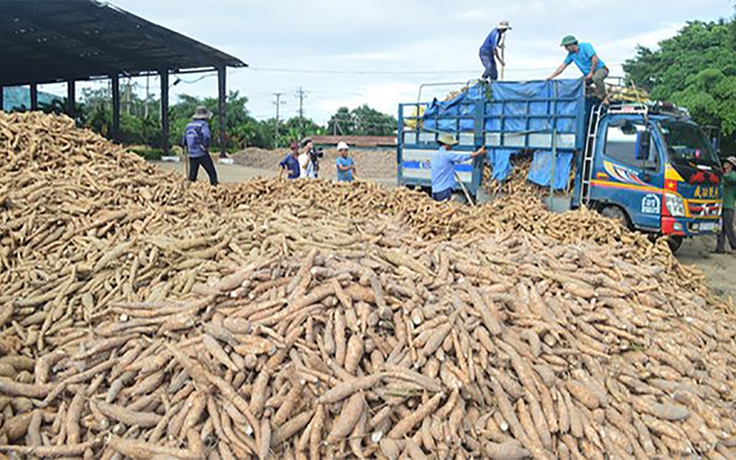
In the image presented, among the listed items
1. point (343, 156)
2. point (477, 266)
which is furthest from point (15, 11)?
point (477, 266)

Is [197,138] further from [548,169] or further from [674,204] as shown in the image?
[674,204]

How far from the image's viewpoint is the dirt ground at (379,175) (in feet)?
27.7

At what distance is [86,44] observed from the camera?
2172cm

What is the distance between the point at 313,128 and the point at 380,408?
47.1 meters

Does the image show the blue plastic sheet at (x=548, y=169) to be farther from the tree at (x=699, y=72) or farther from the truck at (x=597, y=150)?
the tree at (x=699, y=72)

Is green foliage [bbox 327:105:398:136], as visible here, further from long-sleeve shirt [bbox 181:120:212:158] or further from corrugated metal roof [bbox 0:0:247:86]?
long-sleeve shirt [bbox 181:120:212:158]

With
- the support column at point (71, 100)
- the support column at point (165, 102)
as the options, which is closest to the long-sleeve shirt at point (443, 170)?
the support column at point (165, 102)

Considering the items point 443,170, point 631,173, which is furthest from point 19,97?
point 631,173

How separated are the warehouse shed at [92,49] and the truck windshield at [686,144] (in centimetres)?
1550

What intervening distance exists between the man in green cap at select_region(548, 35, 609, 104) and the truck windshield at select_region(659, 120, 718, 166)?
1084 mm

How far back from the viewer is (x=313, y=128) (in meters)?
48.8

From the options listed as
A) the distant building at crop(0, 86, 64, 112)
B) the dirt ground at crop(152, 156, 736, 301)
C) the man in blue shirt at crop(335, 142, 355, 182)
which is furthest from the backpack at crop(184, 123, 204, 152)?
the distant building at crop(0, 86, 64, 112)

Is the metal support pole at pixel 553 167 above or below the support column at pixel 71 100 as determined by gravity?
below

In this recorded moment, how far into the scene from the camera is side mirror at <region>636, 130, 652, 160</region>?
8.34 metres
